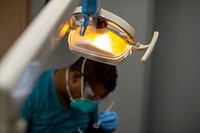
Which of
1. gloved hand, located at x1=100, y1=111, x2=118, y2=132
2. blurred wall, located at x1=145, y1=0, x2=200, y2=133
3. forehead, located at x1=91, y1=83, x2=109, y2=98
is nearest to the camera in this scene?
forehead, located at x1=91, y1=83, x2=109, y2=98

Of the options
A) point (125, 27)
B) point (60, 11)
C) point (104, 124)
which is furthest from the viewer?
point (104, 124)

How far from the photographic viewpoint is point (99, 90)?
2.03 metres

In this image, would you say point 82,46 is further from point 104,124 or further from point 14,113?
point 104,124

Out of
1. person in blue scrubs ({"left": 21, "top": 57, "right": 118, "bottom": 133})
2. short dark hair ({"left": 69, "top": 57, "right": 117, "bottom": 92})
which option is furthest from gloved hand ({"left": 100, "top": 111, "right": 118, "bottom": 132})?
short dark hair ({"left": 69, "top": 57, "right": 117, "bottom": 92})

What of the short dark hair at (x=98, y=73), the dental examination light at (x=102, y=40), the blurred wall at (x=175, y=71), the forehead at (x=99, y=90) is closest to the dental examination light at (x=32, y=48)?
the dental examination light at (x=102, y=40)

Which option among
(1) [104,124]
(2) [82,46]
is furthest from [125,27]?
(1) [104,124]

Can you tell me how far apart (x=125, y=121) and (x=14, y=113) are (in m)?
2.40

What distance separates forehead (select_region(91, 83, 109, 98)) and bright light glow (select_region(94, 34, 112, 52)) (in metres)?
1.22

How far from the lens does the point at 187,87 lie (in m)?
2.56

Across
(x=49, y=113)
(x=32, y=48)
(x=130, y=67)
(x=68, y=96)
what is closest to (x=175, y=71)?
(x=130, y=67)

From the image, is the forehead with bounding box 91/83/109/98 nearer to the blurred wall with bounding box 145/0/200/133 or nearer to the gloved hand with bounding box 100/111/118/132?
the gloved hand with bounding box 100/111/118/132

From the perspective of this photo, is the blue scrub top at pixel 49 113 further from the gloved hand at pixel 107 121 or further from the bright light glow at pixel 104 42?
the bright light glow at pixel 104 42

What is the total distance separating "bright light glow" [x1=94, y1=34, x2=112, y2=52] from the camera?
0.76 metres

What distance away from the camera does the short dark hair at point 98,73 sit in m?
1.90
